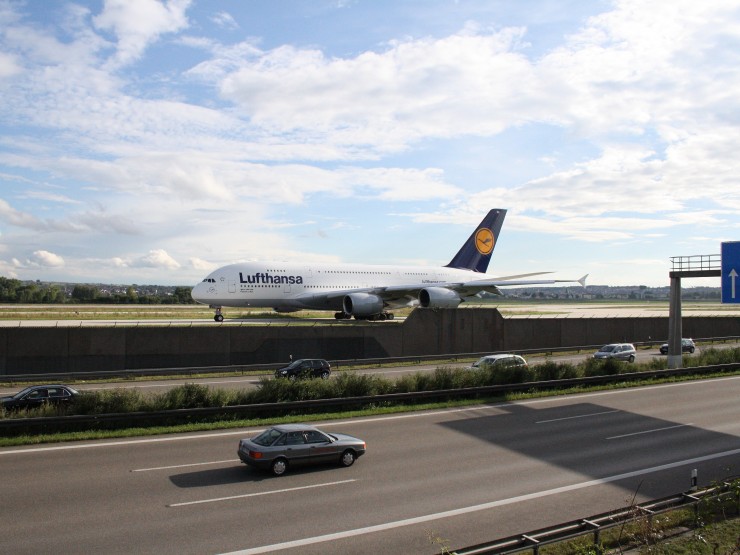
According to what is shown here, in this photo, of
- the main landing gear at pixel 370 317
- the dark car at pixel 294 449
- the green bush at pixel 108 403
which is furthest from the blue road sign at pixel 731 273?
the main landing gear at pixel 370 317

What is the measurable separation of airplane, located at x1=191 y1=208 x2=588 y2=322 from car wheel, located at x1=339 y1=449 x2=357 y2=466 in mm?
36453

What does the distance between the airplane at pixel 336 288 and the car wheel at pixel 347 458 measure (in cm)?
3645

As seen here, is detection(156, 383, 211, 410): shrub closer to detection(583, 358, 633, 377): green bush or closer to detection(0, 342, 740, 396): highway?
detection(0, 342, 740, 396): highway

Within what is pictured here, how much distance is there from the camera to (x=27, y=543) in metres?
10.2

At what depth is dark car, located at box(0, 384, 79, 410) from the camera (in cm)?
2098

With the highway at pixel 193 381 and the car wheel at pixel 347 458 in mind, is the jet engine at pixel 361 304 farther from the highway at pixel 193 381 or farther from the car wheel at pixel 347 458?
the car wheel at pixel 347 458

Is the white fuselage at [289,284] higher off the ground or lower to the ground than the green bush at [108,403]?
higher

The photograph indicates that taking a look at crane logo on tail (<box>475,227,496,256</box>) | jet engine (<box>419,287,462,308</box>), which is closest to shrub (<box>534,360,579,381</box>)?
jet engine (<box>419,287,462,308</box>)

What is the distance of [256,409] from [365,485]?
8134mm

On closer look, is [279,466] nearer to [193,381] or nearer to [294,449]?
[294,449]

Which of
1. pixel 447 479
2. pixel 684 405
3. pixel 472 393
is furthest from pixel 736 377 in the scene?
pixel 447 479

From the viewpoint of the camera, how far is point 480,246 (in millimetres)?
72938

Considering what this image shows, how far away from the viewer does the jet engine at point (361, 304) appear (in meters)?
53.8

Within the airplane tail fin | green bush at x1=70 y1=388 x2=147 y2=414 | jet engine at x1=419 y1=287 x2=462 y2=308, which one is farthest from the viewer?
the airplane tail fin
